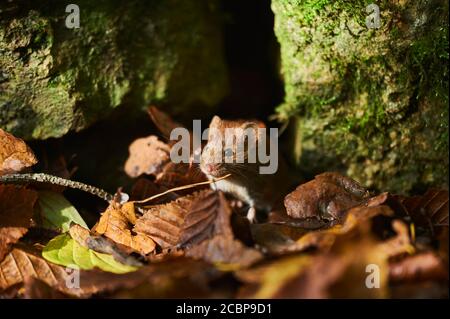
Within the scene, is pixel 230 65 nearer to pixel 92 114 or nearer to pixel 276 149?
pixel 276 149

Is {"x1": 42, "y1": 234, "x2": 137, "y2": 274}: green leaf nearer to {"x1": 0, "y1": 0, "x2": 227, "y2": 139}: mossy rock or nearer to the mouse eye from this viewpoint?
{"x1": 0, "y1": 0, "x2": 227, "y2": 139}: mossy rock

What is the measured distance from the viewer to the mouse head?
310cm

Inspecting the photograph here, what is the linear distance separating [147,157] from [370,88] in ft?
4.53

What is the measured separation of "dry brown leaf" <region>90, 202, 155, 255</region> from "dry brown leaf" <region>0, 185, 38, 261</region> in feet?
1.13

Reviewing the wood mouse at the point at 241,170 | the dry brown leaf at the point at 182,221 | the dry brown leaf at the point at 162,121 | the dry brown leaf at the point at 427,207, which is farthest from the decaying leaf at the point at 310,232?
the dry brown leaf at the point at 162,121

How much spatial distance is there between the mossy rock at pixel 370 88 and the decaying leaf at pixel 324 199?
638 millimetres

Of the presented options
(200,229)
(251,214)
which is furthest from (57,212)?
(251,214)

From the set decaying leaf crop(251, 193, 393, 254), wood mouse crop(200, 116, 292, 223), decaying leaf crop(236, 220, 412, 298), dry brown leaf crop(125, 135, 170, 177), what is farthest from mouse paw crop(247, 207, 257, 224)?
decaying leaf crop(236, 220, 412, 298)

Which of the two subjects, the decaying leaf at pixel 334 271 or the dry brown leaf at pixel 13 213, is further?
the dry brown leaf at pixel 13 213

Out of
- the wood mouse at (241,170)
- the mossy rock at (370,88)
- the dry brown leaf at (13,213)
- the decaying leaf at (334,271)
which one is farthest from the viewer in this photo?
the wood mouse at (241,170)

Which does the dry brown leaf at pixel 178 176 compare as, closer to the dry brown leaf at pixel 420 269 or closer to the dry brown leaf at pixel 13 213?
the dry brown leaf at pixel 13 213

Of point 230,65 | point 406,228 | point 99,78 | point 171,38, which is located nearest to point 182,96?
point 171,38

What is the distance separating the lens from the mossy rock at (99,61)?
8.55 ft

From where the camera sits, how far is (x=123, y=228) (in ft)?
7.68
